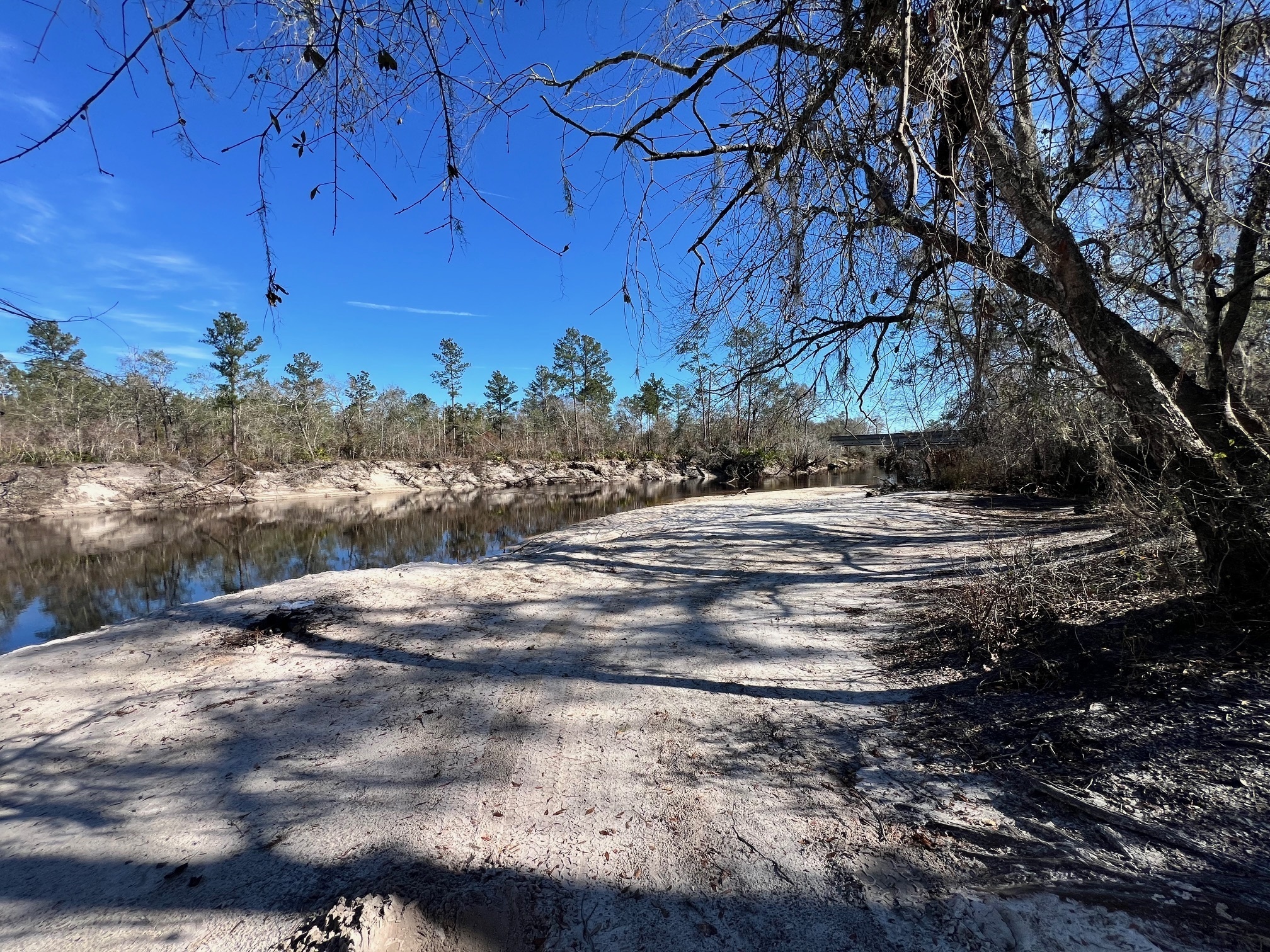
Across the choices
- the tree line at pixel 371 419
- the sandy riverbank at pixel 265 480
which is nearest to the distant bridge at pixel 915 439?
the tree line at pixel 371 419

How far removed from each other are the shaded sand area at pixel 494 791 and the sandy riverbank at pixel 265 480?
27.3 metres

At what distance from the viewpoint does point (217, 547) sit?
597 inches

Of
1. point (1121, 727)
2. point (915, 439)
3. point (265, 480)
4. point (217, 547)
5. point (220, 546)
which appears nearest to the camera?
point (1121, 727)

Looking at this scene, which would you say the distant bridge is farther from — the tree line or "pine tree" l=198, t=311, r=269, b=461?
"pine tree" l=198, t=311, r=269, b=461

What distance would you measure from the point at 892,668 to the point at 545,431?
160 ft

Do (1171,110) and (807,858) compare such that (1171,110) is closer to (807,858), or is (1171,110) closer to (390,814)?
(807,858)

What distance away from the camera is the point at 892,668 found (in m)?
3.67

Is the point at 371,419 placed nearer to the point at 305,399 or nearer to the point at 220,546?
the point at 305,399

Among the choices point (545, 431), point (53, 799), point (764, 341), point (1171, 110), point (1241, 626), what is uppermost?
point (545, 431)

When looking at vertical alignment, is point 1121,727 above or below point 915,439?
below

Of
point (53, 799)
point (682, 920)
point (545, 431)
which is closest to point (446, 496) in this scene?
point (545, 431)

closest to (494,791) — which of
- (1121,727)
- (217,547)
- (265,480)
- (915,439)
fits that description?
(1121,727)

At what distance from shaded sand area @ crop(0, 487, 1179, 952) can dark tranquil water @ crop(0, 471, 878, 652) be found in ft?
18.3

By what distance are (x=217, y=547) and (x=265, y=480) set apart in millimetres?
18307
